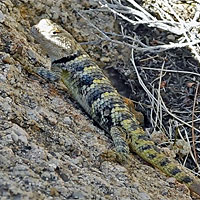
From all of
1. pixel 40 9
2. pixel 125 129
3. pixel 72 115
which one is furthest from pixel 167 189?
pixel 40 9

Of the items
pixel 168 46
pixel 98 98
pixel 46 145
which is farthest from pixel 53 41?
pixel 46 145

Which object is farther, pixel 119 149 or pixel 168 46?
pixel 168 46

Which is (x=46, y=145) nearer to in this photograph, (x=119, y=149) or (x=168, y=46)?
(x=119, y=149)

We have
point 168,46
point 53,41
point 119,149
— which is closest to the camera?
point 119,149

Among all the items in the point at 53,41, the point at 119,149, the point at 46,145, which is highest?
the point at 53,41

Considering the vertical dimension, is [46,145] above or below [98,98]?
above

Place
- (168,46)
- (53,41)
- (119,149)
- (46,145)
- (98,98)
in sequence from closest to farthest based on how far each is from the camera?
(46,145) < (119,149) < (98,98) < (53,41) < (168,46)

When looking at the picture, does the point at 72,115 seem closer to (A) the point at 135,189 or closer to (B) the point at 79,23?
(A) the point at 135,189

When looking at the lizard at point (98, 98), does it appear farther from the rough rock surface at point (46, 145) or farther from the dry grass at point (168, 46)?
the dry grass at point (168, 46)

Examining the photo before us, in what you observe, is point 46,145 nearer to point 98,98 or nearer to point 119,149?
point 119,149
